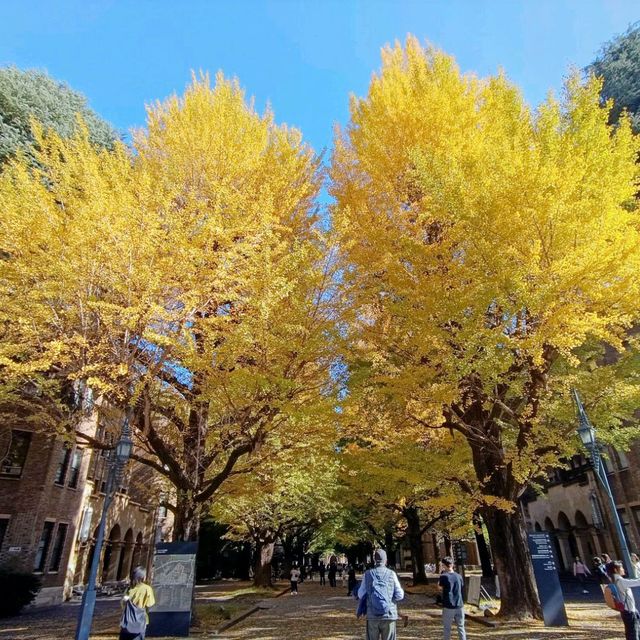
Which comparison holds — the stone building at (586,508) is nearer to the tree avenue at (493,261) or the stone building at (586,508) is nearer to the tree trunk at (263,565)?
the tree avenue at (493,261)

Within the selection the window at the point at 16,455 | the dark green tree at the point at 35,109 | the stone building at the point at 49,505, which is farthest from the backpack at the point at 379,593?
the dark green tree at the point at 35,109

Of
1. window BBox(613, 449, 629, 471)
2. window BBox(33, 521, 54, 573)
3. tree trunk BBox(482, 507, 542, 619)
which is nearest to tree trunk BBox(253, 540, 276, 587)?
window BBox(33, 521, 54, 573)

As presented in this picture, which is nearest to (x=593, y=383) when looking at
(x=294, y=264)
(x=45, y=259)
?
(x=294, y=264)

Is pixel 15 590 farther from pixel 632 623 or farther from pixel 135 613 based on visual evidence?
pixel 632 623

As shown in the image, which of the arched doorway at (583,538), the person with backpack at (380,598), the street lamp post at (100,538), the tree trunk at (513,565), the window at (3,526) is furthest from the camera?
the arched doorway at (583,538)

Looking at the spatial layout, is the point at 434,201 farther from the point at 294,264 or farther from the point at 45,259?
the point at 45,259

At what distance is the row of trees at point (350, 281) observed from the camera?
758cm

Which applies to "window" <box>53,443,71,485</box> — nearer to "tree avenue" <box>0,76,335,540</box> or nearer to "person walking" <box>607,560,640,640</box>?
"tree avenue" <box>0,76,335,540</box>

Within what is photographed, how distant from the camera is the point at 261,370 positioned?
8.37 meters

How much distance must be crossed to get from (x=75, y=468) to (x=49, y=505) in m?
2.59

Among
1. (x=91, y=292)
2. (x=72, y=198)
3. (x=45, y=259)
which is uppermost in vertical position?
(x=72, y=198)

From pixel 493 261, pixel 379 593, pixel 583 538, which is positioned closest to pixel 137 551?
pixel 583 538

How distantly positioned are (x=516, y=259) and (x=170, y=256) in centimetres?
631

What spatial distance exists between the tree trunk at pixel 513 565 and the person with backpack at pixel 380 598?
5.64m
